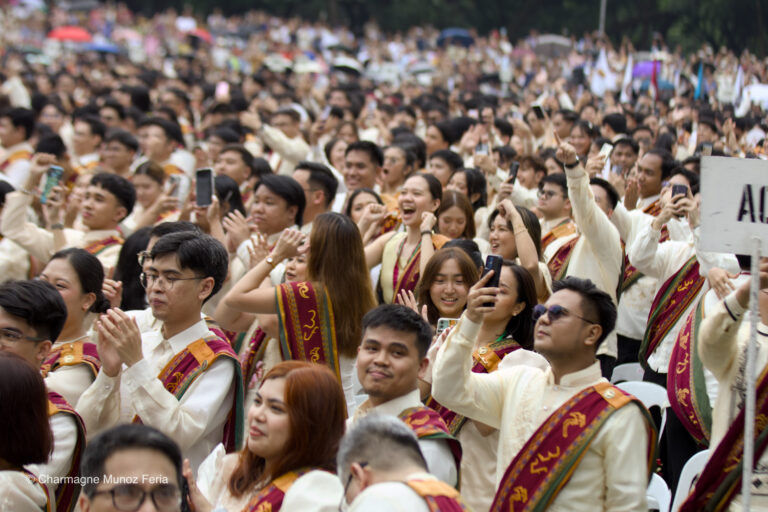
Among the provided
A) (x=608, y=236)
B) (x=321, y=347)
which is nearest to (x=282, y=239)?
(x=321, y=347)

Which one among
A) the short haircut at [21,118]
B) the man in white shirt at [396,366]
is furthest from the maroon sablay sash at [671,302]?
the short haircut at [21,118]

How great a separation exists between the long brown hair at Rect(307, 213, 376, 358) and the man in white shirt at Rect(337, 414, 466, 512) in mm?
2041

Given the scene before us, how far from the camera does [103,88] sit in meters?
15.7

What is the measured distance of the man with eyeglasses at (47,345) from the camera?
3580 millimetres

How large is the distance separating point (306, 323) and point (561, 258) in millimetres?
2156

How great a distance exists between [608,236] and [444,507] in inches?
139

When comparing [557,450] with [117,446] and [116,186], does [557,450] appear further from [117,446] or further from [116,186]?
[116,186]

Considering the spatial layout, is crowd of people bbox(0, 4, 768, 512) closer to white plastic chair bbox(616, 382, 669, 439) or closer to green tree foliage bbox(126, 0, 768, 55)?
white plastic chair bbox(616, 382, 669, 439)

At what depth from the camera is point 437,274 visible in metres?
4.75

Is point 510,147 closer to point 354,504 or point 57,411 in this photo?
point 57,411

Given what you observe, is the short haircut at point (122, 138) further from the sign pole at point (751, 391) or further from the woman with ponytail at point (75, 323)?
the sign pole at point (751, 391)

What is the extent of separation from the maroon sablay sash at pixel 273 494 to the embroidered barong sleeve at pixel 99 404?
A: 988 millimetres

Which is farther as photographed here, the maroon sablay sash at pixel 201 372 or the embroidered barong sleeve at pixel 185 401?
the maroon sablay sash at pixel 201 372

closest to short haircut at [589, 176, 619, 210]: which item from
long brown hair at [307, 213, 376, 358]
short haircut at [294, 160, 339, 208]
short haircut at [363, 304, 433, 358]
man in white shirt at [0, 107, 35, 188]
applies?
short haircut at [294, 160, 339, 208]
